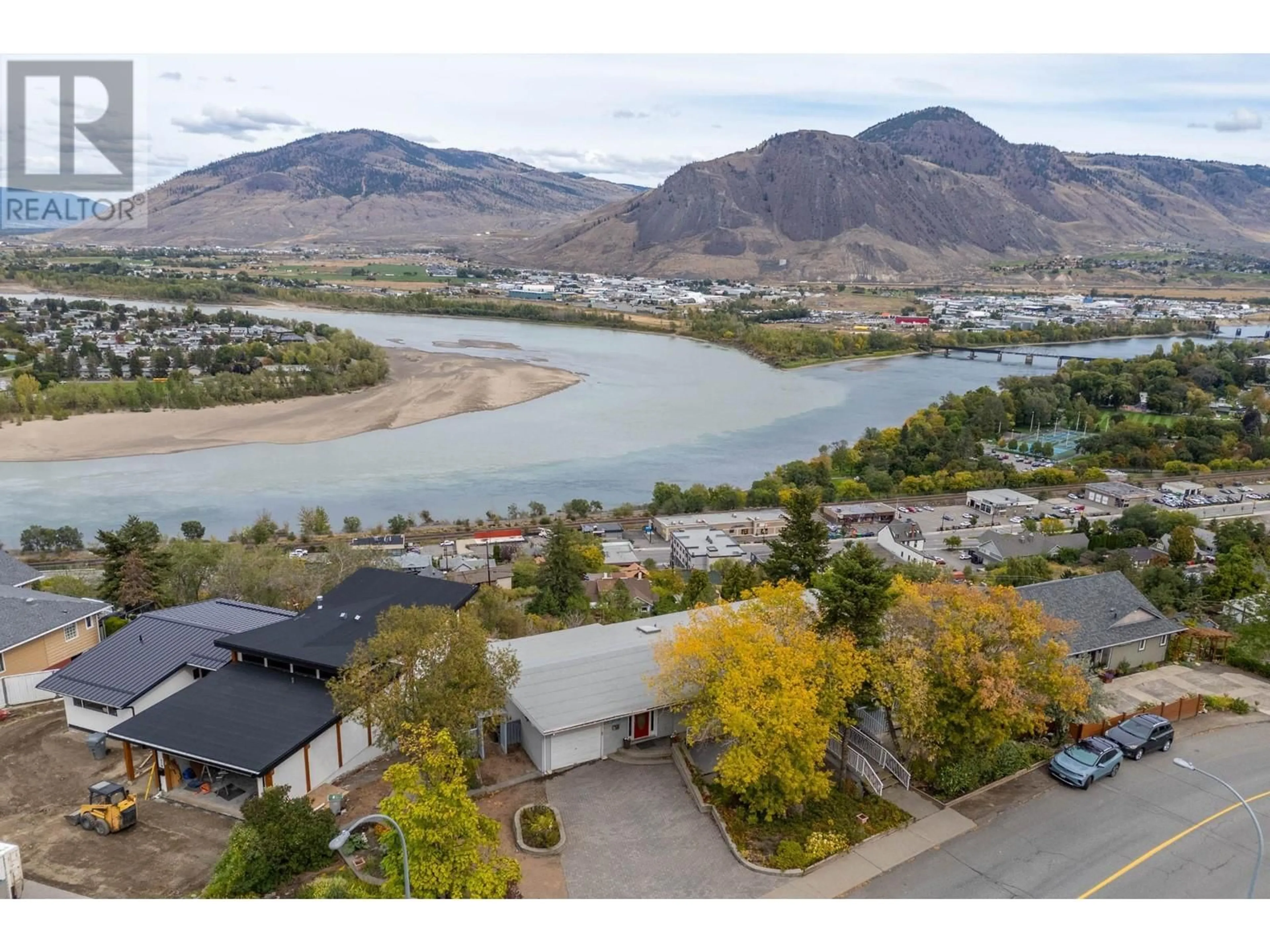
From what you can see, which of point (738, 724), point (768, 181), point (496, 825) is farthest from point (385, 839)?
point (768, 181)

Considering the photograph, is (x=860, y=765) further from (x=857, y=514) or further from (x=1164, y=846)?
(x=857, y=514)

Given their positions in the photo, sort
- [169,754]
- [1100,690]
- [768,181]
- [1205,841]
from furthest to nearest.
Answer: [768,181] < [1100,690] < [169,754] < [1205,841]

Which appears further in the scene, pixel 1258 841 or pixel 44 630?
pixel 44 630

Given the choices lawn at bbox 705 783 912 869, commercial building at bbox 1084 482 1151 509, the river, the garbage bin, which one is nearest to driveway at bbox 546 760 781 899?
lawn at bbox 705 783 912 869

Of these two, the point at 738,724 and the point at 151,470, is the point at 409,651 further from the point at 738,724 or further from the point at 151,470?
the point at 151,470

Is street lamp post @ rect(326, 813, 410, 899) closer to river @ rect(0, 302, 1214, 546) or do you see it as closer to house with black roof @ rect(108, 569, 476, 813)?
house with black roof @ rect(108, 569, 476, 813)

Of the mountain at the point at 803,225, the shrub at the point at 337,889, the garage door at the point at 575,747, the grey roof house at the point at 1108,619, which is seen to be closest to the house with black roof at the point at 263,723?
the shrub at the point at 337,889

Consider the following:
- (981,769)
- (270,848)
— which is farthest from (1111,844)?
(270,848)
